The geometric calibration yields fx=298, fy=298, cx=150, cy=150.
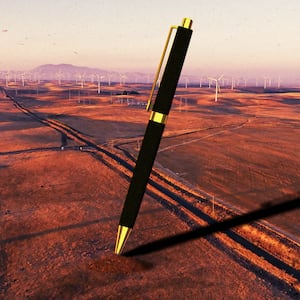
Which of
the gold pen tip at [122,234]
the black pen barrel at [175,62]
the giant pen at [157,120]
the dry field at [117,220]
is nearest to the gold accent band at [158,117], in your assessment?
the giant pen at [157,120]

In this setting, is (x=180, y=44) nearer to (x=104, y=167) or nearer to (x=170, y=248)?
(x=170, y=248)

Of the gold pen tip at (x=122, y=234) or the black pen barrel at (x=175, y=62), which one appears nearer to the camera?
the black pen barrel at (x=175, y=62)

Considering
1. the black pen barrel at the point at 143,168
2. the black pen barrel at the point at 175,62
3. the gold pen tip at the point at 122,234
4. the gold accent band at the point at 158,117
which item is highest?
the black pen barrel at the point at 175,62

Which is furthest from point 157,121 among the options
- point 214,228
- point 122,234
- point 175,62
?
point 214,228

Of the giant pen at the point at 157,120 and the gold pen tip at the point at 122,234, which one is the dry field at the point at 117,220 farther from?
the giant pen at the point at 157,120

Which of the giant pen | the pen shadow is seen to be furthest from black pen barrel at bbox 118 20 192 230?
the pen shadow

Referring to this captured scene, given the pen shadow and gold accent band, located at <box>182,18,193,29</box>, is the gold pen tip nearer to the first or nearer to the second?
gold accent band, located at <box>182,18,193,29</box>

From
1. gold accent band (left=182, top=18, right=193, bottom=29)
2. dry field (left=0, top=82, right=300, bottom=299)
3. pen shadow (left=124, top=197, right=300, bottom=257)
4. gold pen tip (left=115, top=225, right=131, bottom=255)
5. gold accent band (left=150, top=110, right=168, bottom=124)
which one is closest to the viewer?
gold accent band (left=182, top=18, right=193, bottom=29)

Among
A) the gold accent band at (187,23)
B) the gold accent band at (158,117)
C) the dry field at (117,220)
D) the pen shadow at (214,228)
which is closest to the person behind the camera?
the gold accent band at (187,23)
